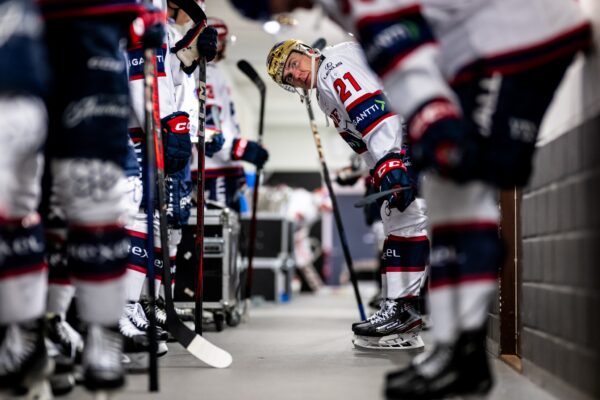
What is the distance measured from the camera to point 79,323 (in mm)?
2465

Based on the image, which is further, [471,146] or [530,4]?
[530,4]

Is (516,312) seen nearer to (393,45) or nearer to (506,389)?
(506,389)

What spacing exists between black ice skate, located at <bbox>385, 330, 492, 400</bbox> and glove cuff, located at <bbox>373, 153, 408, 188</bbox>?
57.9 inches

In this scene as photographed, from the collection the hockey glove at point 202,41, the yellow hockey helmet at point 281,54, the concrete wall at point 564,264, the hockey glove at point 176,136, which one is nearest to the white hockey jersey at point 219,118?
the yellow hockey helmet at point 281,54

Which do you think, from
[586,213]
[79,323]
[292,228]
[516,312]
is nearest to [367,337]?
[516,312]

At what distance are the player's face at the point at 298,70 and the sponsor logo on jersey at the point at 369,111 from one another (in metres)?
0.37

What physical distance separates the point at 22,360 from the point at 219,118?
10.4 feet

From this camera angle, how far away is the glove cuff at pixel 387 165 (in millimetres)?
2914

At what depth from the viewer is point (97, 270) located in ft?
4.97

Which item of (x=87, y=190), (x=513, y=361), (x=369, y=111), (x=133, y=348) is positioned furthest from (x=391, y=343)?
(x=87, y=190)

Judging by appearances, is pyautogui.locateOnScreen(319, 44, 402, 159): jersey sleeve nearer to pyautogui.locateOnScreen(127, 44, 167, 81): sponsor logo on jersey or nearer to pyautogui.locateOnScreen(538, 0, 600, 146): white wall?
pyautogui.locateOnScreen(127, 44, 167, 81): sponsor logo on jersey

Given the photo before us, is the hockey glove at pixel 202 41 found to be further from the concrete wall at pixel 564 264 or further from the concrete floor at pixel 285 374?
the concrete wall at pixel 564 264

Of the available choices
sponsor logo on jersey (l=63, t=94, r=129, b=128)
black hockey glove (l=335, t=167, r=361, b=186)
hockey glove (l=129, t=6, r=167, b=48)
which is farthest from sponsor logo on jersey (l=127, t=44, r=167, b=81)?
black hockey glove (l=335, t=167, r=361, b=186)

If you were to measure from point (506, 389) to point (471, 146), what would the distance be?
35.9 inches
